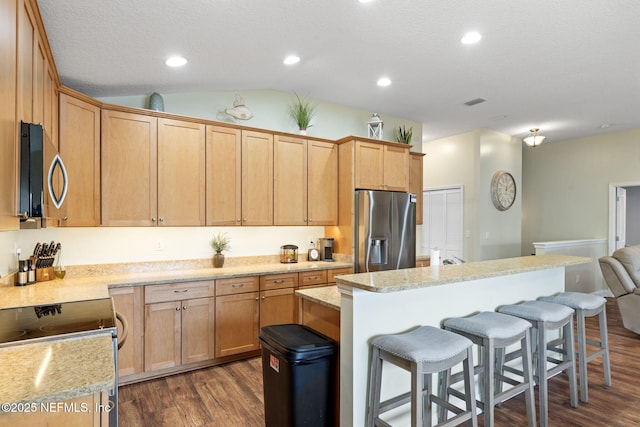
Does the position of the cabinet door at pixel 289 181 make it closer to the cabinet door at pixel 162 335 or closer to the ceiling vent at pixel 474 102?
the cabinet door at pixel 162 335

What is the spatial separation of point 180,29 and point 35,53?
0.86m

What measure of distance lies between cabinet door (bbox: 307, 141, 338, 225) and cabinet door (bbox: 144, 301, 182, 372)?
181 cm

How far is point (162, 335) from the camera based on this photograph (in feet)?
10.2

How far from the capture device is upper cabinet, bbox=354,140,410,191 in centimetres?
433

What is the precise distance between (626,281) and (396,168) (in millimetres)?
3010

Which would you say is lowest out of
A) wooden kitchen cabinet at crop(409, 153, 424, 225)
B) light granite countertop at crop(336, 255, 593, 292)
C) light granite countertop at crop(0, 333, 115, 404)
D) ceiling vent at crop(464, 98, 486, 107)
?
light granite countertop at crop(0, 333, 115, 404)

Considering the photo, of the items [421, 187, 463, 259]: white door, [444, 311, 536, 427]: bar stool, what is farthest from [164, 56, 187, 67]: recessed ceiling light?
[421, 187, 463, 259]: white door

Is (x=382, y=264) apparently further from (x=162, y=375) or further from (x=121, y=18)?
(x=121, y=18)

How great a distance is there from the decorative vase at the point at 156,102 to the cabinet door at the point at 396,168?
103 inches

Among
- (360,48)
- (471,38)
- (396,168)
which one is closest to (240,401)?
(360,48)

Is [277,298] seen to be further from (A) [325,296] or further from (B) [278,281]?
(A) [325,296]

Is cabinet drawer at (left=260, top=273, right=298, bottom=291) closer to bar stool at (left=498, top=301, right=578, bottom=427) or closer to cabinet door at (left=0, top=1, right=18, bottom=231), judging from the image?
bar stool at (left=498, top=301, right=578, bottom=427)

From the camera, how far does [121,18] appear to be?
2.20 m

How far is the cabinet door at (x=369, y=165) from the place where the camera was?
4.32 metres
